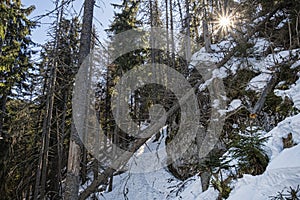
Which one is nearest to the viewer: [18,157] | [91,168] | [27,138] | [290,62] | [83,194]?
[83,194]

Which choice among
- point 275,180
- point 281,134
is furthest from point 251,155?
point 275,180

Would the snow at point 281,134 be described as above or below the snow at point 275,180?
above

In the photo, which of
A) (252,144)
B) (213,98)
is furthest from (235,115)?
(252,144)

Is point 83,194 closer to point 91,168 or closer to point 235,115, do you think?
point 91,168

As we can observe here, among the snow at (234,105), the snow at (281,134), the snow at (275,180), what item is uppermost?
the snow at (234,105)

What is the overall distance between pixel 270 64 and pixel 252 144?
11.0 feet

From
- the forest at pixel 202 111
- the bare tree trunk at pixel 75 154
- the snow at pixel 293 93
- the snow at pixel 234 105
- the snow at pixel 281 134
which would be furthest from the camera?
the snow at pixel 234 105

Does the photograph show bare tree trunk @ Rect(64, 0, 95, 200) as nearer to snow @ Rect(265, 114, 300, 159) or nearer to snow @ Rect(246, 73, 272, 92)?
snow @ Rect(265, 114, 300, 159)

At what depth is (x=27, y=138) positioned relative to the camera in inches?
429

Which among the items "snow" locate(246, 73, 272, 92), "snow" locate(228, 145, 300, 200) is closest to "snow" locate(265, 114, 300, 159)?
"snow" locate(228, 145, 300, 200)

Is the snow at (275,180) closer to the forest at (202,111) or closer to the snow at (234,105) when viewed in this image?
the forest at (202,111)

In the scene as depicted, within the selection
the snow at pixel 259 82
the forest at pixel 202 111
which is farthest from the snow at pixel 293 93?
the snow at pixel 259 82

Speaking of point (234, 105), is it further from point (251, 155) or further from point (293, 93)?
point (251, 155)

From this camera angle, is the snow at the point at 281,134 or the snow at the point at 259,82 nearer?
the snow at the point at 281,134
